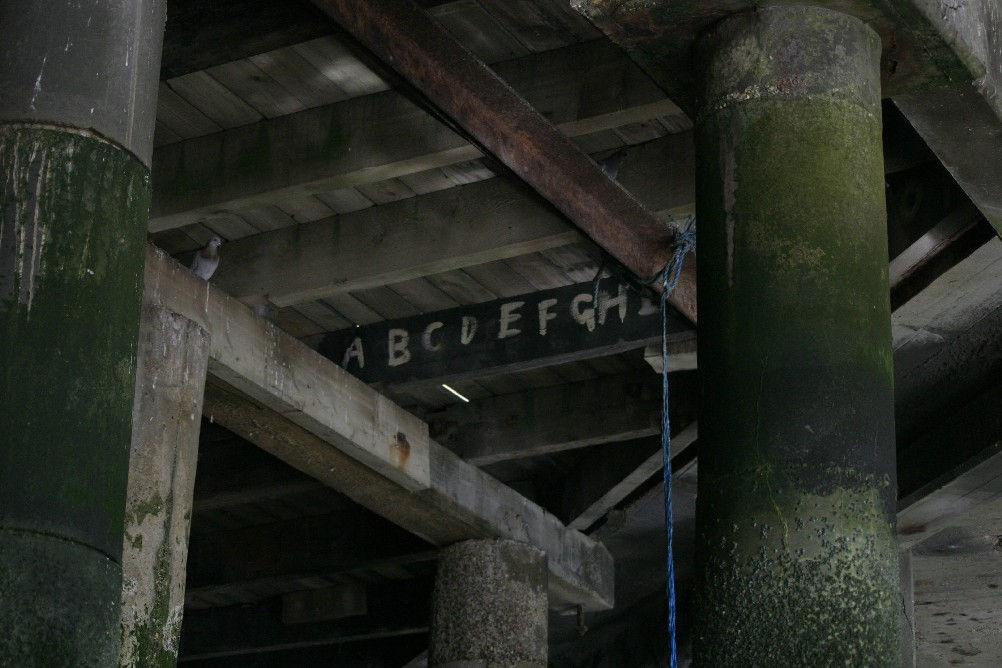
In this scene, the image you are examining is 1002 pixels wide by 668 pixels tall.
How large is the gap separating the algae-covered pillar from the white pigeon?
4.00 meters

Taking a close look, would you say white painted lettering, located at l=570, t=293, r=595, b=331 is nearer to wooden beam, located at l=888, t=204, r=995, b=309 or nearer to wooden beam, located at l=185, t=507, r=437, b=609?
wooden beam, located at l=888, t=204, r=995, b=309

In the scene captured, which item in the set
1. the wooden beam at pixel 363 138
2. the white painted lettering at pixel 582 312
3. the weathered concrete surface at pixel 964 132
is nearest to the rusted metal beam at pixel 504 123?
the wooden beam at pixel 363 138

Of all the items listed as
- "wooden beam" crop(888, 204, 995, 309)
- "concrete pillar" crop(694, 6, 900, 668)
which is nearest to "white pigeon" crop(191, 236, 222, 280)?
"wooden beam" crop(888, 204, 995, 309)

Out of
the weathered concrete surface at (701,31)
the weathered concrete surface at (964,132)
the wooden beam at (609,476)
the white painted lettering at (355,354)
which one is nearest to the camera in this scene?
the weathered concrete surface at (701,31)

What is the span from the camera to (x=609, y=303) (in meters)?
7.71

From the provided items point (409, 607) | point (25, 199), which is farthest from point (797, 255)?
point (409, 607)

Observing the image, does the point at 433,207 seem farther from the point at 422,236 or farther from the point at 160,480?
the point at 160,480

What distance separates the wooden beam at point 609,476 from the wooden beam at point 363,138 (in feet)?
9.11

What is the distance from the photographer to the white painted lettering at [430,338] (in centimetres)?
827

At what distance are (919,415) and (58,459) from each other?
711 centimetres

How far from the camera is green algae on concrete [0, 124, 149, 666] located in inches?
117

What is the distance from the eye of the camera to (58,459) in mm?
3061

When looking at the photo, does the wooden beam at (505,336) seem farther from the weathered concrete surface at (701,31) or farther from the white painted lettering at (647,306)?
the weathered concrete surface at (701,31)

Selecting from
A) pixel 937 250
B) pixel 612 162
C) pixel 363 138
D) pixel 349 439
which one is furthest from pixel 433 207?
pixel 937 250
